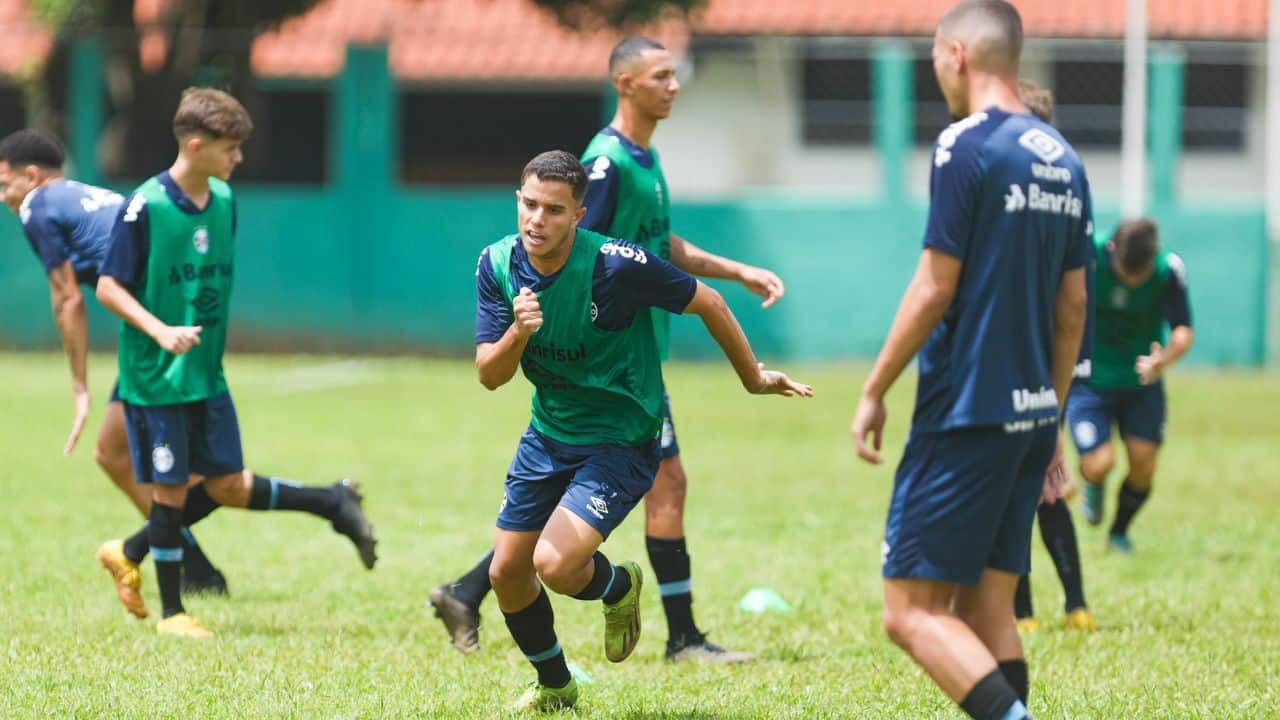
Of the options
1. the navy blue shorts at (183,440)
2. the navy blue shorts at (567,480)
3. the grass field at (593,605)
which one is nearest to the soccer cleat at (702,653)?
the grass field at (593,605)

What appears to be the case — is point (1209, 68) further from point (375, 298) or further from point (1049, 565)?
point (1049, 565)

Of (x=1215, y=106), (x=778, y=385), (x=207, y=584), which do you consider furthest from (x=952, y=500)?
(x=1215, y=106)

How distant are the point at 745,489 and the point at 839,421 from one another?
13.6ft

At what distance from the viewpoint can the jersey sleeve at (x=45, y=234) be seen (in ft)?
24.1

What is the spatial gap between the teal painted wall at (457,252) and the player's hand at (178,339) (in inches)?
577

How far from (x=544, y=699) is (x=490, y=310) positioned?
1.30 meters

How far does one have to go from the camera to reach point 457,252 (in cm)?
2136

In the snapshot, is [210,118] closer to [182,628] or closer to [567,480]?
[182,628]

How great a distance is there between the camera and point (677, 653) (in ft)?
22.0

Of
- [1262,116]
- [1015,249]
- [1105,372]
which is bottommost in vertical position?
[1262,116]

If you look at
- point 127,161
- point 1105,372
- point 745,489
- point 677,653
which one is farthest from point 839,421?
point 127,161

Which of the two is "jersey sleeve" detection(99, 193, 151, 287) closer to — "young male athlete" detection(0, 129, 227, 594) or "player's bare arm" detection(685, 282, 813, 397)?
"young male athlete" detection(0, 129, 227, 594)

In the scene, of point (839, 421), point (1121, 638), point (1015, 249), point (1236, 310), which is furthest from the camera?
point (1236, 310)

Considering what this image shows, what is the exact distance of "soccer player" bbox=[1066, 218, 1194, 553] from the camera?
9117 mm
